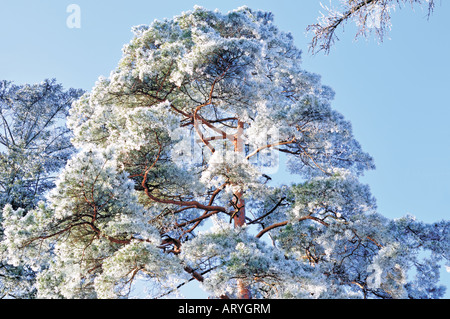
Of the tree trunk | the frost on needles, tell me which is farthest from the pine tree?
the tree trunk

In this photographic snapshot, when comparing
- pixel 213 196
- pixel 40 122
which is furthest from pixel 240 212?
pixel 40 122

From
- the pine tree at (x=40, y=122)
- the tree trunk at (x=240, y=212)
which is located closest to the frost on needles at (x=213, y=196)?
the tree trunk at (x=240, y=212)

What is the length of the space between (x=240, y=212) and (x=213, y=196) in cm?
91

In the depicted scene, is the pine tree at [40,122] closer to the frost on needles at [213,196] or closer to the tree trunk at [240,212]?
the frost on needles at [213,196]

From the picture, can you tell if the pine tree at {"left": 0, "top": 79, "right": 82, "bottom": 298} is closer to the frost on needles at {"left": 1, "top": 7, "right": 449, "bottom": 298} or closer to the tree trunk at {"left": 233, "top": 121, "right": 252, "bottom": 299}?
the frost on needles at {"left": 1, "top": 7, "right": 449, "bottom": 298}

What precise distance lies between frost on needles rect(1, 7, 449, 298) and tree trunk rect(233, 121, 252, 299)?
0.13 feet

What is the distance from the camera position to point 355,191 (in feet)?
27.8

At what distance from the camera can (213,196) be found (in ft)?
33.6

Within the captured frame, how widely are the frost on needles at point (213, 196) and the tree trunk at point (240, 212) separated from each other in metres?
0.04

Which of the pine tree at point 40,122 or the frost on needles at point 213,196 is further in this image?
Answer: the pine tree at point 40,122

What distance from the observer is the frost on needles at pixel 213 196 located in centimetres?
650

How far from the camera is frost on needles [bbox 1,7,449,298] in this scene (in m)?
6.50
